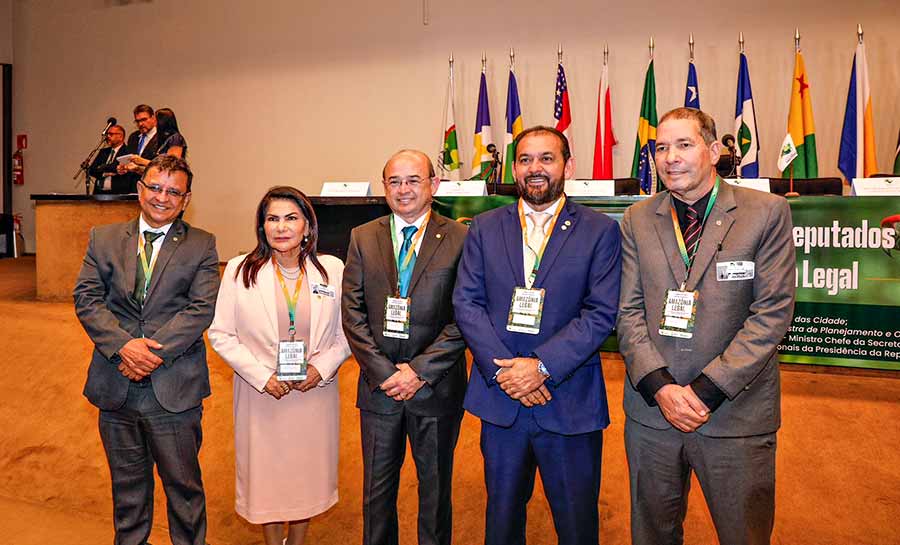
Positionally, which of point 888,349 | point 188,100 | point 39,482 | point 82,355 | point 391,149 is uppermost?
point 188,100

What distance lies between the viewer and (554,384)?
2.08 meters

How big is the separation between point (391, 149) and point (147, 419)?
5971 millimetres

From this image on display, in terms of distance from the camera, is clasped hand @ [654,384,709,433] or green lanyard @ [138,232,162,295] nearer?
clasped hand @ [654,384,709,433]

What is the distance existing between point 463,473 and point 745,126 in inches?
173

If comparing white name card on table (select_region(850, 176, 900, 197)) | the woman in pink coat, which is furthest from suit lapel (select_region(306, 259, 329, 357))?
white name card on table (select_region(850, 176, 900, 197))

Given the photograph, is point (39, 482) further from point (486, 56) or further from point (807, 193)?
point (486, 56)

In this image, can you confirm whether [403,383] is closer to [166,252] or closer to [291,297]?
[291,297]

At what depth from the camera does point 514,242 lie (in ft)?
7.17

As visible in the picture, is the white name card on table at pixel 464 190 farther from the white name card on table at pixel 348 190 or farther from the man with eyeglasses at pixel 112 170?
the man with eyeglasses at pixel 112 170

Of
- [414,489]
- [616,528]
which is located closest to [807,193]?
[616,528]

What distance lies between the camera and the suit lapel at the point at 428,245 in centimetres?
229

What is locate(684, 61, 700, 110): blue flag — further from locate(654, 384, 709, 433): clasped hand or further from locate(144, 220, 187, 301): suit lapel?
locate(144, 220, 187, 301): suit lapel

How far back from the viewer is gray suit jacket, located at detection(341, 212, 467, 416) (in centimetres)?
225

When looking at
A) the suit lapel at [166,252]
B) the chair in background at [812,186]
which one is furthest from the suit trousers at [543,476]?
the chair in background at [812,186]
